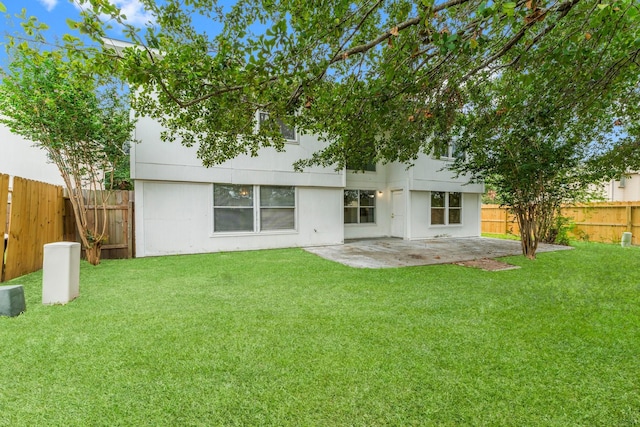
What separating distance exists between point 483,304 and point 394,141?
2.99 meters

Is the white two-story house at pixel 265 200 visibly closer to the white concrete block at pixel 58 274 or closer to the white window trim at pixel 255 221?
the white window trim at pixel 255 221

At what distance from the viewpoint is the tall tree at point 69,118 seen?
5.47 m

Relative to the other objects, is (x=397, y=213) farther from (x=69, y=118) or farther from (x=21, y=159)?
→ (x=21, y=159)

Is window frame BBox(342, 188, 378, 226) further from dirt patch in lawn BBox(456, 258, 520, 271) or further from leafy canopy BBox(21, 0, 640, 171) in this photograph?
leafy canopy BBox(21, 0, 640, 171)

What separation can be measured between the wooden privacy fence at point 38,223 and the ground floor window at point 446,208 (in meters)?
10.7

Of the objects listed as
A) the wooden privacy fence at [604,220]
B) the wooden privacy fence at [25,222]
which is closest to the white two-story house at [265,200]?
the wooden privacy fence at [25,222]

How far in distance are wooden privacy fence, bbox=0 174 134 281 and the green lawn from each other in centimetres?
105

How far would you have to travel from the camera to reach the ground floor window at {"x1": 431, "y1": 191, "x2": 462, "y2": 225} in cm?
1232

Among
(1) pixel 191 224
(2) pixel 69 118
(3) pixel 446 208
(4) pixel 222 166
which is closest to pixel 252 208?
(4) pixel 222 166

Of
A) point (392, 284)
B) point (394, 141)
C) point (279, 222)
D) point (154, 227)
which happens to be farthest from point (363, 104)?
point (154, 227)

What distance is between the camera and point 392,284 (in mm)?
4992

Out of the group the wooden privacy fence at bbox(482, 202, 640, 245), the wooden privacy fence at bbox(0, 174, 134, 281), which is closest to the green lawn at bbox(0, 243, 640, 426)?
the wooden privacy fence at bbox(0, 174, 134, 281)

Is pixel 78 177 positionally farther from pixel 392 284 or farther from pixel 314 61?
pixel 392 284

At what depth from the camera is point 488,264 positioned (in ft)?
21.9
